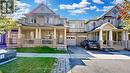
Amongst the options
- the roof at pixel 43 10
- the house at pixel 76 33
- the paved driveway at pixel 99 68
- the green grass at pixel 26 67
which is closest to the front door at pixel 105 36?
the house at pixel 76 33

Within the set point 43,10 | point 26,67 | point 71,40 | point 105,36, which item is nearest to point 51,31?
point 43,10

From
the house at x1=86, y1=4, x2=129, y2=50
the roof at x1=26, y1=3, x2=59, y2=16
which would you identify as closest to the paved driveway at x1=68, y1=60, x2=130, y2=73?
the house at x1=86, y1=4, x2=129, y2=50

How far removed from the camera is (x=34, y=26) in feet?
102

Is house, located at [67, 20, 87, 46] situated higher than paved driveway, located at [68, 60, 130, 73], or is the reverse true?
house, located at [67, 20, 87, 46]

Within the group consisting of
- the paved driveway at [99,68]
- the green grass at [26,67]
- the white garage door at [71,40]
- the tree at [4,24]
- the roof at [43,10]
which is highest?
the roof at [43,10]

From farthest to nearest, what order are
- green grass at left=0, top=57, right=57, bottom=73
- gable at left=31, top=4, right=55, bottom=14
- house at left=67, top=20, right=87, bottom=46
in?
house at left=67, top=20, right=87, bottom=46 < gable at left=31, top=4, right=55, bottom=14 < green grass at left=0, top=57, right=57, bottom=73

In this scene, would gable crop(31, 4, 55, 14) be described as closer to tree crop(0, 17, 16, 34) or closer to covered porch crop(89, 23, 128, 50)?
covered porch crop(89, 23, 128, 50)

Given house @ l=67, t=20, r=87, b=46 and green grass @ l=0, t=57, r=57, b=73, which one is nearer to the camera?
green grass @ l=0, t=57, r=57, b=73

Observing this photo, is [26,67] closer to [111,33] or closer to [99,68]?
[99,68]

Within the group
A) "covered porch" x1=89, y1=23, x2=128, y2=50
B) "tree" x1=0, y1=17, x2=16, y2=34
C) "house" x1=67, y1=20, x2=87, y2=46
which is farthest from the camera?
"house" x1=67, y1=20, x2=87, y2=46

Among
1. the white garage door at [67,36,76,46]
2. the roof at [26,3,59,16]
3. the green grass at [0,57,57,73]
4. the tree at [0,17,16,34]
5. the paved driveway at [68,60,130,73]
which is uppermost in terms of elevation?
the roof at [26,3,59,16]

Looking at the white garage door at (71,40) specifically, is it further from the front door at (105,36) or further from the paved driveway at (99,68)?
the paved driveway at (99,68)

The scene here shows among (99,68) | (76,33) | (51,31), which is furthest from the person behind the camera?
(76,33)

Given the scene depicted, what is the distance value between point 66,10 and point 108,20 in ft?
52.8
